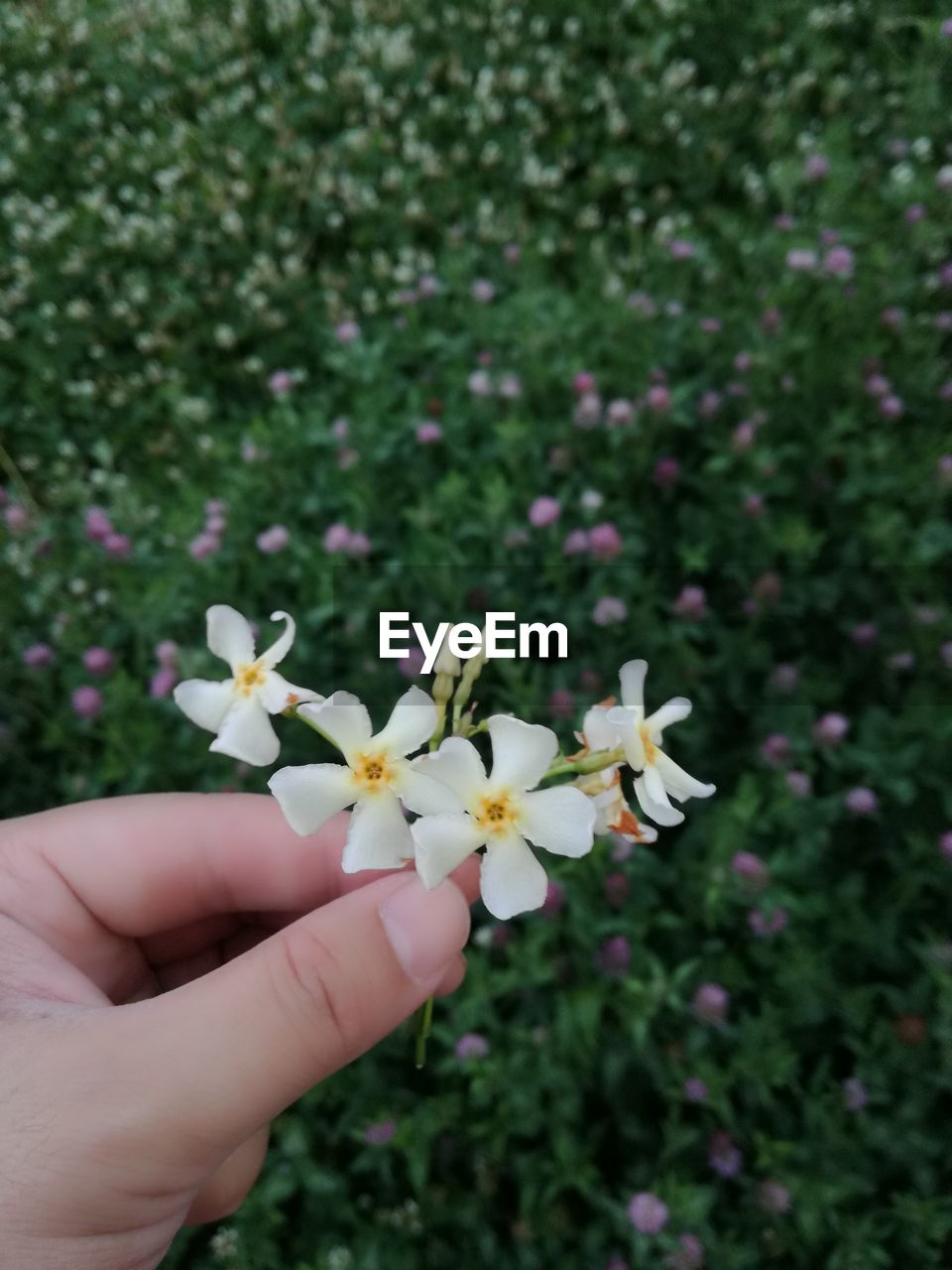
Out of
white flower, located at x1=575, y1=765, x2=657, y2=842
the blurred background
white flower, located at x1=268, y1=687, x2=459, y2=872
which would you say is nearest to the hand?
white flower, located at x1=268, y1=687, x2=459, y2=872

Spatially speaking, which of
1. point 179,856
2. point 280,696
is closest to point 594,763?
point 280,696

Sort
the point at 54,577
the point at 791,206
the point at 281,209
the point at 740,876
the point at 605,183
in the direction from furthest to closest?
the point at 281,209, the point at 605,183, the point at 791,206, the point at 54,577, the point at 740,876

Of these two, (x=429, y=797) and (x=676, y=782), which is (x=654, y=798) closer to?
(x=676, y=782)

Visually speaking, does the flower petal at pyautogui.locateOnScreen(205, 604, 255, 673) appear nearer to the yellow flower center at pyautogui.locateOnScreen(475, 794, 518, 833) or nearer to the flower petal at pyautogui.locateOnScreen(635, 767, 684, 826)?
the yellow flower center at pyautogui.locateOnScreen(475, 794, 518, 833)

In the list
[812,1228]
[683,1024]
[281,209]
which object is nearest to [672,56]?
[281,209]

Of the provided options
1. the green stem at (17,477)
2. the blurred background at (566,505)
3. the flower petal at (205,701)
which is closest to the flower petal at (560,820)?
the flower petal at (205,701)

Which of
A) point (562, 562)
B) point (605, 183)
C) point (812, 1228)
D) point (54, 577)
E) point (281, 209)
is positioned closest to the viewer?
point (812, 1228)

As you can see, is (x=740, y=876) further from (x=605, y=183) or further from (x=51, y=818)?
(x=605, y=183)
